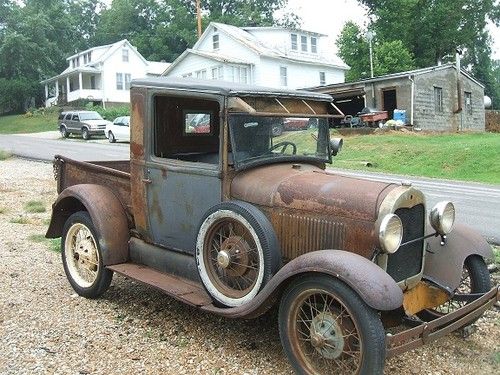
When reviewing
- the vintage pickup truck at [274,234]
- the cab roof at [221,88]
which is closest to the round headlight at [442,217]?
the vintage pickup truck at [274,234]

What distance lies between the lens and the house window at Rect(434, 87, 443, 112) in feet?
96.1

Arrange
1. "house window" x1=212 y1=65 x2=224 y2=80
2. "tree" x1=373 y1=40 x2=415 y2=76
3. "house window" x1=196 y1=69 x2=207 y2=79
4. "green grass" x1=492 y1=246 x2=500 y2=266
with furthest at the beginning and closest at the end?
"tree" x1=373 y1=40 x2=415 y2=76, "house window" x1=196 y1=69 x2=207 y2=79, "house window" x1=212 y1=65 x2=224 y2=80, "green grass" x1=492 y1=246 x2=500 y2=266

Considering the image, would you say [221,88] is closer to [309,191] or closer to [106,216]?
[309,191]

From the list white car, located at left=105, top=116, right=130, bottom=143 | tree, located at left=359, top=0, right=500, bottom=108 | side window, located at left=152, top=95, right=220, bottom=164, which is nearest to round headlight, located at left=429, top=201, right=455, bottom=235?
side window, located at left=152, top=95, right=220, bottom=164

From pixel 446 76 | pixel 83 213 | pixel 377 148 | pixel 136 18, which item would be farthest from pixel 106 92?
pixel 83 213

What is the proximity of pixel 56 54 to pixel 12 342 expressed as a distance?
56.3 m

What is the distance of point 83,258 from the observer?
17.7ft

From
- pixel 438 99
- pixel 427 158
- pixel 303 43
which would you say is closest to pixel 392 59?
pixel 303 43

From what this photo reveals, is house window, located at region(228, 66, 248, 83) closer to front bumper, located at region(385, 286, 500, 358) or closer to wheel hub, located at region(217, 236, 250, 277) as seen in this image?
wheel hub, located at region(217, 236, 250, 277)

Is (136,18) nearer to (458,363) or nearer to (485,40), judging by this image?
(485,40)

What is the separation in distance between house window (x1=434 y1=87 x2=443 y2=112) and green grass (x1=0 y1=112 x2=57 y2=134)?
26156 mm

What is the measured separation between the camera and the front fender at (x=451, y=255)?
4180 mm

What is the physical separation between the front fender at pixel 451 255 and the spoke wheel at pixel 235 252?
1.30m

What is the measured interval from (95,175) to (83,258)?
33.3 inches
